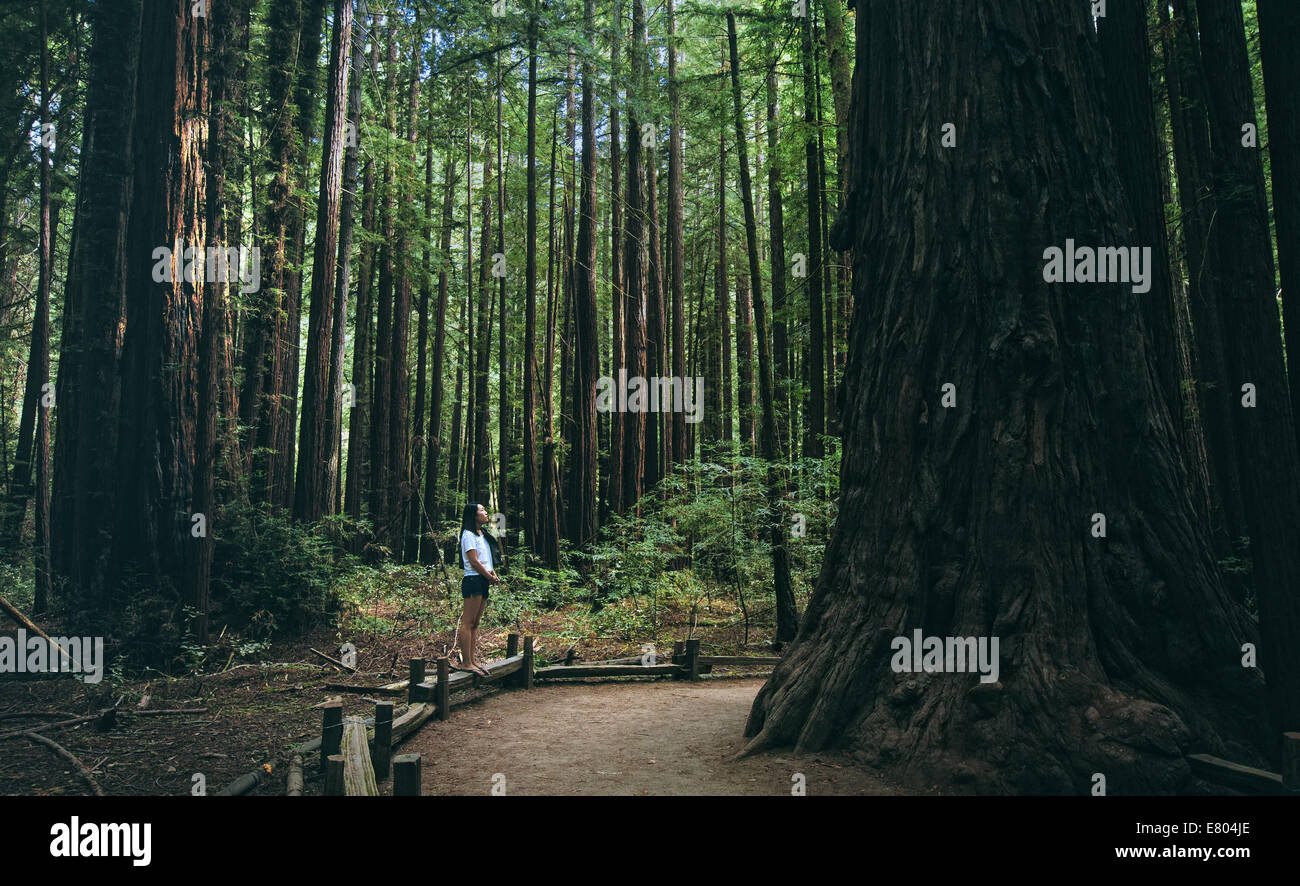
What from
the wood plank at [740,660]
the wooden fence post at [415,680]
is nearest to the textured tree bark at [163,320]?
the wooden fence post at [415,680]

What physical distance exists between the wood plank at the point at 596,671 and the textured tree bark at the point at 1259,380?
7.32 metres

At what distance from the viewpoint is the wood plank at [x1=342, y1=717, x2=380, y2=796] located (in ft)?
15.0

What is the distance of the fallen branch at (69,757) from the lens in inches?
226

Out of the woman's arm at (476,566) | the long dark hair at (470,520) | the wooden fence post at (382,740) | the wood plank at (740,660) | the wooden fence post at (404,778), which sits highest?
the long dark hair at (470,520)

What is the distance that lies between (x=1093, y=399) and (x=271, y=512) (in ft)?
42.3

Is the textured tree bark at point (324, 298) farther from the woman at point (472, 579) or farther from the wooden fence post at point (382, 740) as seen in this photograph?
the wooden fence post at point (382, 740)

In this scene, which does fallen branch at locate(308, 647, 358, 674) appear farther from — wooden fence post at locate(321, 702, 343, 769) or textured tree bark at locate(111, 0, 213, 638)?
wooden fence post at locate(321, 702, 343, 769)

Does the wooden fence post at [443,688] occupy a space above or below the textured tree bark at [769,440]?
below

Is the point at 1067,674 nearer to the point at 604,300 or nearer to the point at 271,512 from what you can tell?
the point at 271,512

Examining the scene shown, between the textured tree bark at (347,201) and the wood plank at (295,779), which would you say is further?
the textured tree bark at (347,201)

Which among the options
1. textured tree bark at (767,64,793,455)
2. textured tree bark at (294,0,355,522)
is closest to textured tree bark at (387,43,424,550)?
textured tree bark at (294,0,355,522)

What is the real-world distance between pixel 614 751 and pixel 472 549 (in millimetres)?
3520
